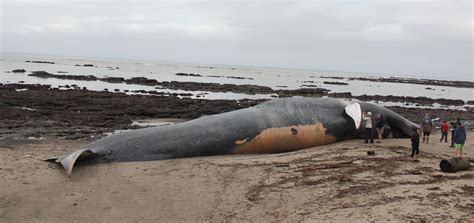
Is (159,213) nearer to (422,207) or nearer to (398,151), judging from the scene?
(422,207)

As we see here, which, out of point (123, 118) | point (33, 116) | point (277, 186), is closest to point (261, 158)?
point (277, 186)

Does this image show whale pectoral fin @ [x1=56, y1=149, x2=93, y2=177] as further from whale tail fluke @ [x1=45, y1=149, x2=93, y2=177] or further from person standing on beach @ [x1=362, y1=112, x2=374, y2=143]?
→ person standing on beach @ [x1=362, y1=112, x2=374, y2=143]

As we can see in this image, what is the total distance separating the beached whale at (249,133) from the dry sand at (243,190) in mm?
320

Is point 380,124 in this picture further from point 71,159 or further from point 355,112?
point 71,159

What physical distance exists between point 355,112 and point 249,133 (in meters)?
3.86

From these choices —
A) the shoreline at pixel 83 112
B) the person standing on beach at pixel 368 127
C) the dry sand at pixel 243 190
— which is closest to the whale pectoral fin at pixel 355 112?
the person standing on beach at pixel 368 127

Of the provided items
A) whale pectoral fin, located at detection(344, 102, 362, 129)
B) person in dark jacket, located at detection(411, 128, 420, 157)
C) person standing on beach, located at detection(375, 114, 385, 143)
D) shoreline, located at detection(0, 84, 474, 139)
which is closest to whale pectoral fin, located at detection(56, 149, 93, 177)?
shoreline, located at detection(0, 84, 474, 139)

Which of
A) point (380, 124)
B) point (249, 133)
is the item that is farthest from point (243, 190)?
point (380, 124)

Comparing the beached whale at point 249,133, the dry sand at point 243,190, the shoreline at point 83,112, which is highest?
the beached whale at point 249,133

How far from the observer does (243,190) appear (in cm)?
839

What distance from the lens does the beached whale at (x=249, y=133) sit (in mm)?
10359

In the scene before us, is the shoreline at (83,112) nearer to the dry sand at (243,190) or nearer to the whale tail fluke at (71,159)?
the dry sand at (243,190)

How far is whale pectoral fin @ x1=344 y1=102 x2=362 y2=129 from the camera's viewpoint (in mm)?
13484

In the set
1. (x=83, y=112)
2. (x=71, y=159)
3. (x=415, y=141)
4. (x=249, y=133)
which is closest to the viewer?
(x=71, y=159)
